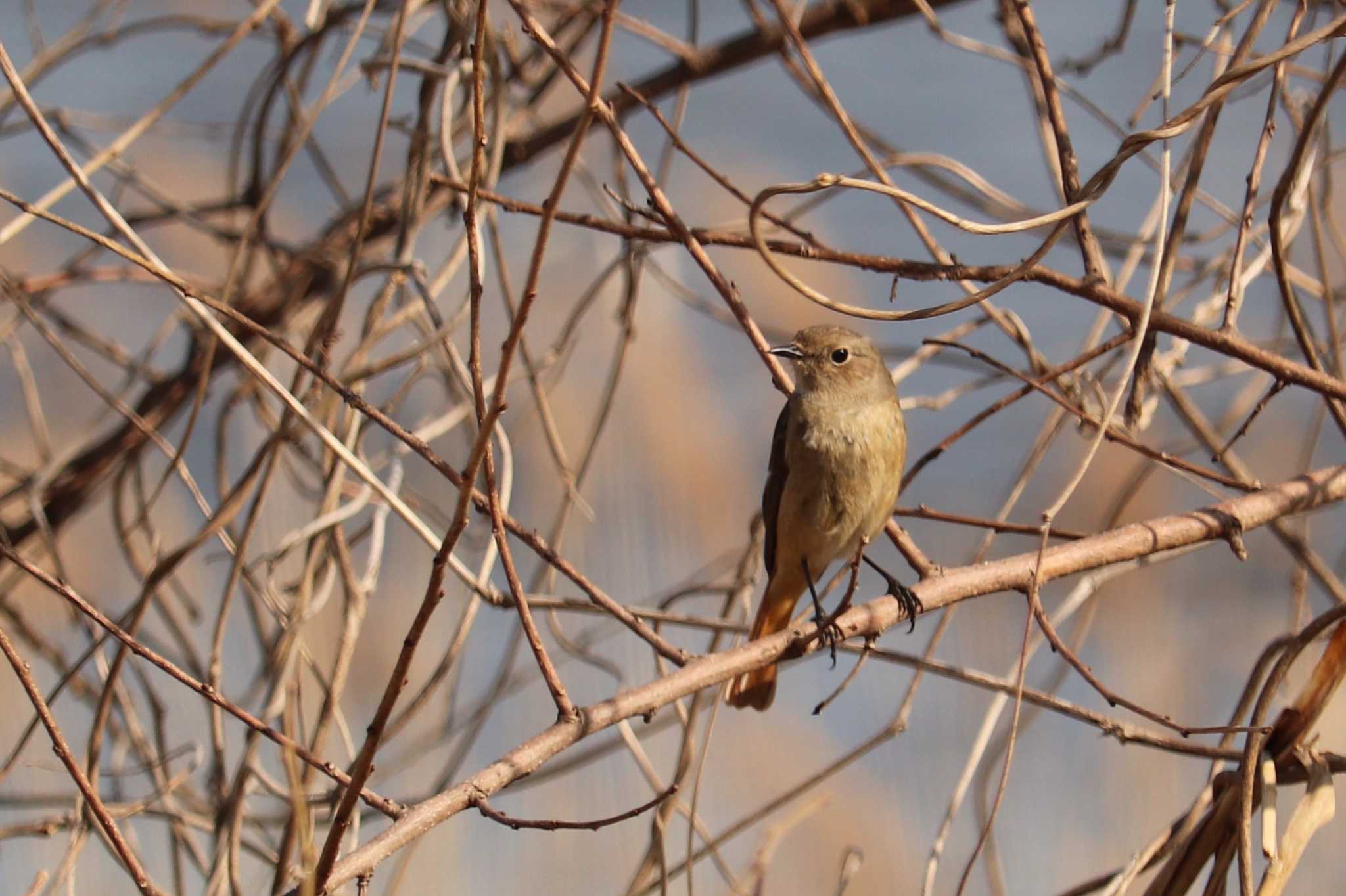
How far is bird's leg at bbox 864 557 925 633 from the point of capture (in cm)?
215

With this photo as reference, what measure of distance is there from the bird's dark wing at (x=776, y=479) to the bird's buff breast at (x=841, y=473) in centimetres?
4

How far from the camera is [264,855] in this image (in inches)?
99.3

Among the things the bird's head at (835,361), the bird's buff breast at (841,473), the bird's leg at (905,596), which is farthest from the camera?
the bird's head at (835,361)

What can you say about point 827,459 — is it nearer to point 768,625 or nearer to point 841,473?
point 841,473

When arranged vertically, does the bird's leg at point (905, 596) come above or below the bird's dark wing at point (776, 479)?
below

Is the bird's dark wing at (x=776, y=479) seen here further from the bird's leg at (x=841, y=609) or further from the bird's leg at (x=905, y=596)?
the bird's leg at (x=841, y=609)

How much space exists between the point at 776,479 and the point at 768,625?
0.51 metres

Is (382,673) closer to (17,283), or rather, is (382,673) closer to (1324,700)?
(17,283)

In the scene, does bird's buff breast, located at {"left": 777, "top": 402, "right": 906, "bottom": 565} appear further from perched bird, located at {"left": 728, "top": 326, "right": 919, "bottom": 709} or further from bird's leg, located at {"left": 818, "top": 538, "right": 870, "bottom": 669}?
bird's leg, located at {"left": 818, "top": 538, "right": 870, "bottom": 669}

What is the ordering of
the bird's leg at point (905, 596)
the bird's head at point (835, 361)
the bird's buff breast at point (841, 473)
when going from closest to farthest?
1. the bird's leg at point (905, 596)
2. the bird's buff breast at point (841, 473)
3. the bird's head at point (835, 361)

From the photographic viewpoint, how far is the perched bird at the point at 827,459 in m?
3.39

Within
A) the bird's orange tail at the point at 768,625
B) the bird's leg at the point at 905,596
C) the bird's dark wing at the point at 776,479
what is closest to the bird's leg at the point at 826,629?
the bird's leg at the point at 905,596

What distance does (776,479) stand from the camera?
142 inches

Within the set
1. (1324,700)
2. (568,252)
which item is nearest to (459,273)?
(568,252)
